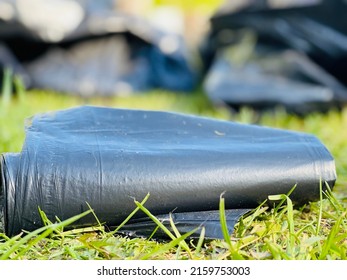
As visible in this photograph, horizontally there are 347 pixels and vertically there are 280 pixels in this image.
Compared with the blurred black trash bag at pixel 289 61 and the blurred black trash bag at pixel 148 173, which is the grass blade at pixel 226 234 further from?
the blurred black trash bag at pixel 289 61

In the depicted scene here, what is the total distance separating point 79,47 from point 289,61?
123 cm

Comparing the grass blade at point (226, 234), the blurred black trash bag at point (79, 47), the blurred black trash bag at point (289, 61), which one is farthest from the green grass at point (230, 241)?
the blurred black trash bag at point (79, 47)

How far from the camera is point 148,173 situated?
37.7 inches

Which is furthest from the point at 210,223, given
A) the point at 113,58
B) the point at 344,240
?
the point at 113,58

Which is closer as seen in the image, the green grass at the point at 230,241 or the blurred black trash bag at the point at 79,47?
the green grass at the point at 230,241

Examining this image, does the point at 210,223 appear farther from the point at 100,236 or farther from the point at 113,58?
the point at 113,58

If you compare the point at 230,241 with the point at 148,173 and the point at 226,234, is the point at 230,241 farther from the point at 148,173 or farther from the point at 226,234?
the point at 148,173

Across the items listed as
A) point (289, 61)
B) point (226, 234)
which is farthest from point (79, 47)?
point (226, 234)

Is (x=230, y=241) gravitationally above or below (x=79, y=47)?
below

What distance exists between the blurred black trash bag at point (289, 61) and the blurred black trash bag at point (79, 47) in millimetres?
620

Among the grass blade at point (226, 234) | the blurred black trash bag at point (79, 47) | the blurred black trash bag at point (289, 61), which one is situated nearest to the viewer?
the grass blade at point (226, 234)

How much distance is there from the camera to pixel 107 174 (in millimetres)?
934

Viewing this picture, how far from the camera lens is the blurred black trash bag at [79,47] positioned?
2.67 metres

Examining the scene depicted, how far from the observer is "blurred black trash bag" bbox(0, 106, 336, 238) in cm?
90
